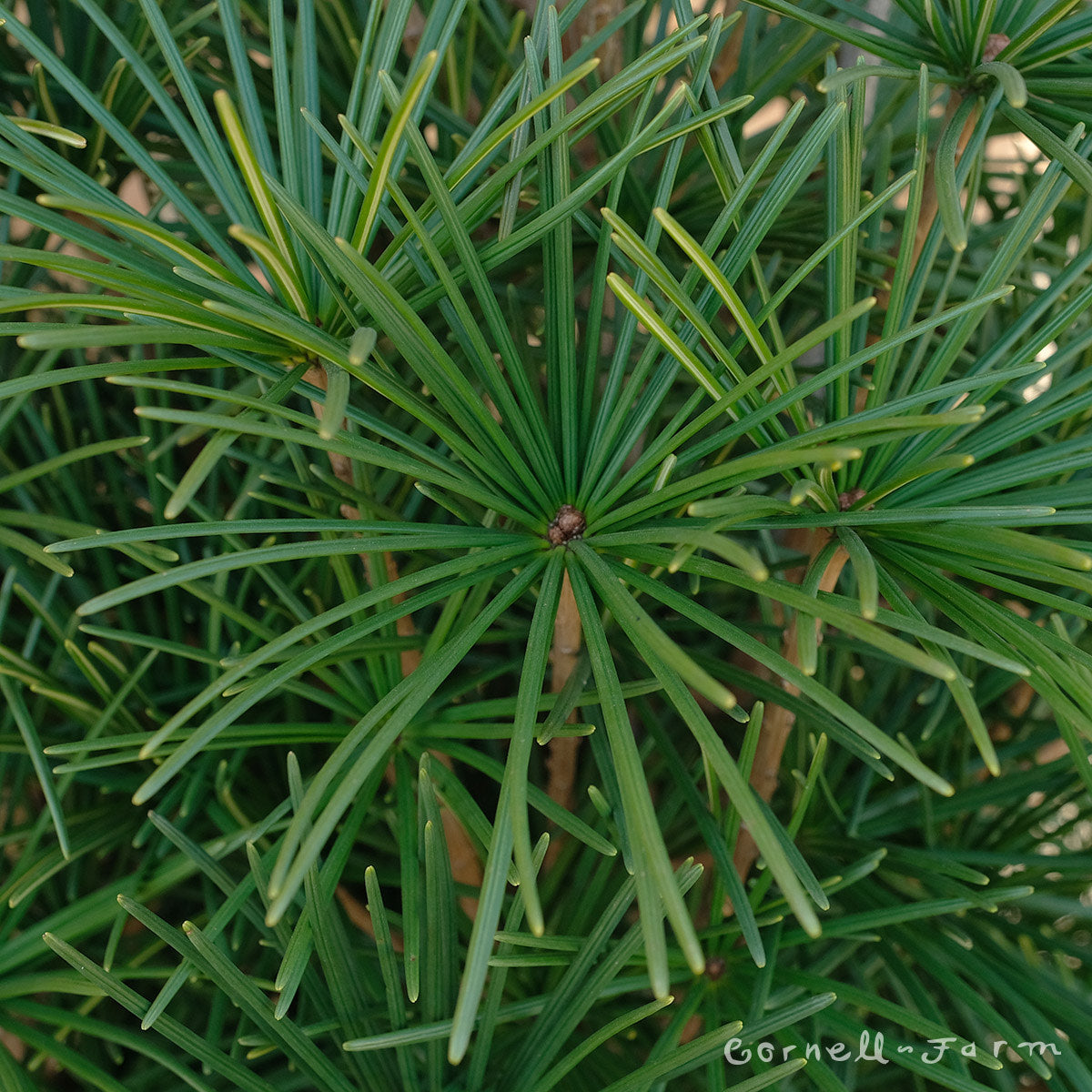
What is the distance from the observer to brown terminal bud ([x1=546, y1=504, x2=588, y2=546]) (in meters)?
0.29

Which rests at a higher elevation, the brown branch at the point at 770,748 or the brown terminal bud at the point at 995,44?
the brown terminal bud at the point at 995,44

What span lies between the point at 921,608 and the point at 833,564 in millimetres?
171

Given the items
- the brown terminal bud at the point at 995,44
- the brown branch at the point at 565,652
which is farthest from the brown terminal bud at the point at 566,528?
the brown terminal bud at the point at 995,44

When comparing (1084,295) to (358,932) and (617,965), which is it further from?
(358,932)

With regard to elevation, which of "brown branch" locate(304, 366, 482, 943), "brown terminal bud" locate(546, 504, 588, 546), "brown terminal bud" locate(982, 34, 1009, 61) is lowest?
"brown branch" locate(304, 366, 482, 943)

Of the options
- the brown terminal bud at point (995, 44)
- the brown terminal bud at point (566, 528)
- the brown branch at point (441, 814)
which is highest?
the brown terminal bud at point (995, 44)

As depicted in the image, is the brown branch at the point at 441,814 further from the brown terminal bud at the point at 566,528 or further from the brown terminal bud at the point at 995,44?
the brown terminal bud at the point at 995,44

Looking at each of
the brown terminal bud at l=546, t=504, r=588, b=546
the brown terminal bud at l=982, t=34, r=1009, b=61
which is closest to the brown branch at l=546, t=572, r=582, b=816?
the brown terminal bud at l=546, t=504, r=588, b=546

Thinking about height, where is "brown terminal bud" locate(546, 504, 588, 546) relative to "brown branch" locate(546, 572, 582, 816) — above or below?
above

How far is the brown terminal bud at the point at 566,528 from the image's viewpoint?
0.29 meters

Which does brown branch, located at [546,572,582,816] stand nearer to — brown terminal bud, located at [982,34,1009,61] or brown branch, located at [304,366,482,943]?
brown branch, located at [304,366,482,943]

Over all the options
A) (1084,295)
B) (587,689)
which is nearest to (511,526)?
(587,689)

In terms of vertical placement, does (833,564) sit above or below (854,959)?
above

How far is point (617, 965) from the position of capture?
29 centimetres
